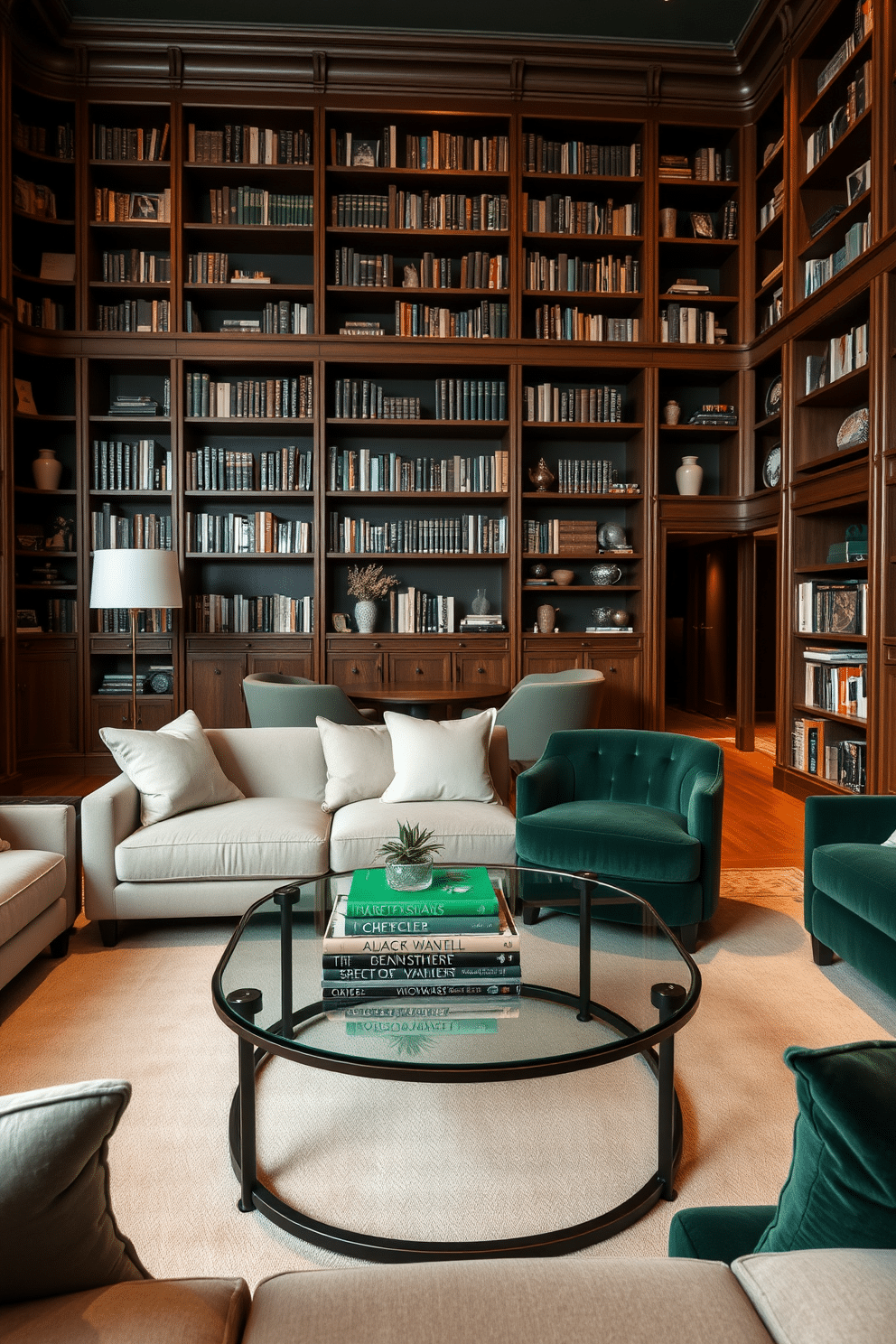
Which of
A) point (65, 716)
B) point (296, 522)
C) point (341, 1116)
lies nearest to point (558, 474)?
point (296, 522)

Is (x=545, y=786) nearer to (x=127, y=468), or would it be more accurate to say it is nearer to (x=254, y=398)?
(x=254, y=398)

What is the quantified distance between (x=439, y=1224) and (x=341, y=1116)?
0.43 metres

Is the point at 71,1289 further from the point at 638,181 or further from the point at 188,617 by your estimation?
the point at 638,181

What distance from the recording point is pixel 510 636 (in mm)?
6184

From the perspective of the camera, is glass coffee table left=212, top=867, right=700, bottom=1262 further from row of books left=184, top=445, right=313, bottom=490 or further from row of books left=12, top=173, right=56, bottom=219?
row of books left=12, top=173, right=56, bottom=219

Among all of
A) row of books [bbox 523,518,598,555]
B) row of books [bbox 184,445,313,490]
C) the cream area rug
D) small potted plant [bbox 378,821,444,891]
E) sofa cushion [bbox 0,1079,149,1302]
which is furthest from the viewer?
row of books [bbox 523,518,598,555]

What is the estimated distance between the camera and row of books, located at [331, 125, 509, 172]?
232 inches

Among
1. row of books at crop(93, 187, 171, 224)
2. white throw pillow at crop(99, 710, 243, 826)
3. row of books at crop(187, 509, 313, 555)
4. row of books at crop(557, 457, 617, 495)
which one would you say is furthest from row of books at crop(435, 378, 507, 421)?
white throw pillow at crop(99, 710, 243, 826)

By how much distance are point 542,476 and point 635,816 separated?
12.1ft

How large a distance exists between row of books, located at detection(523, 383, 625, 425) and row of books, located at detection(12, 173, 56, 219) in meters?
3.46

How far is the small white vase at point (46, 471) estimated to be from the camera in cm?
594

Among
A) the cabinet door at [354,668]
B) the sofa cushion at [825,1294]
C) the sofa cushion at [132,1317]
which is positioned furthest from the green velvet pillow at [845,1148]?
the cabinet door at [354,668]

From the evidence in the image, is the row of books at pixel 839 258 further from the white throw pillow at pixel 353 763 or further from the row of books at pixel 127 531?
the row of books at pixel 127 531

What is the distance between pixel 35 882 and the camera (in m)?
2.61
